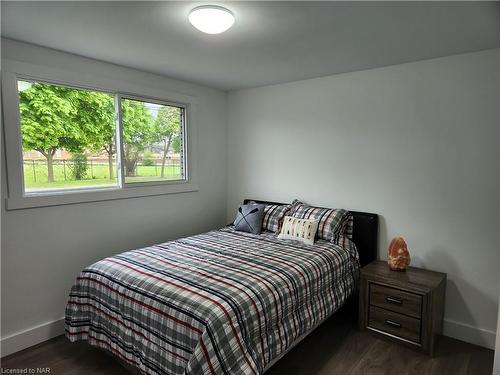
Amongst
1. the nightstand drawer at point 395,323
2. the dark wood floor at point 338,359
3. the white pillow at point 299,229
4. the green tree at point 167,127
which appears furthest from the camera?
the green tree at point 167,127

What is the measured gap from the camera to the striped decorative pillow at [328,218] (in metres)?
3.01

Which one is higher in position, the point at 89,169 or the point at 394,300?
the point at 89,169

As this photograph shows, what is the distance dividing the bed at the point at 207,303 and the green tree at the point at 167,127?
1.27 metres

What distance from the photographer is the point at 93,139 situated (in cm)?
293

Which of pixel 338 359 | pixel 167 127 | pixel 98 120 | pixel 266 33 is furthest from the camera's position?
pixel 167 127

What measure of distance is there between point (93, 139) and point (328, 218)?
234cm

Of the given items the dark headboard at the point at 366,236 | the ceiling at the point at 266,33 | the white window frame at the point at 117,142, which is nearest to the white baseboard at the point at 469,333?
the dark headboard at the point at 366,236

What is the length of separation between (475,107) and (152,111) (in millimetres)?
2984

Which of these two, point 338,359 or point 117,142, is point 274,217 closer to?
point 338,359

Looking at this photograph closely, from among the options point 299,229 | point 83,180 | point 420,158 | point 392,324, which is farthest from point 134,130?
point 392,324

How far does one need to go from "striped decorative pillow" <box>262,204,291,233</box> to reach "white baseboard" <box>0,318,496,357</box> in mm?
1702

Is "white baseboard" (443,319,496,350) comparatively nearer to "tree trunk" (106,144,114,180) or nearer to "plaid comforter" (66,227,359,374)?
"plaid comforter" (66,227,359,374)

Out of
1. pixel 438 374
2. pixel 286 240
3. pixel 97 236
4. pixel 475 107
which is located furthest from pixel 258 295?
pixel 475 107

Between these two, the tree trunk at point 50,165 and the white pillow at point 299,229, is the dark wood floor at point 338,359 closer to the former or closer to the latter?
the white pillow at point 299,229
